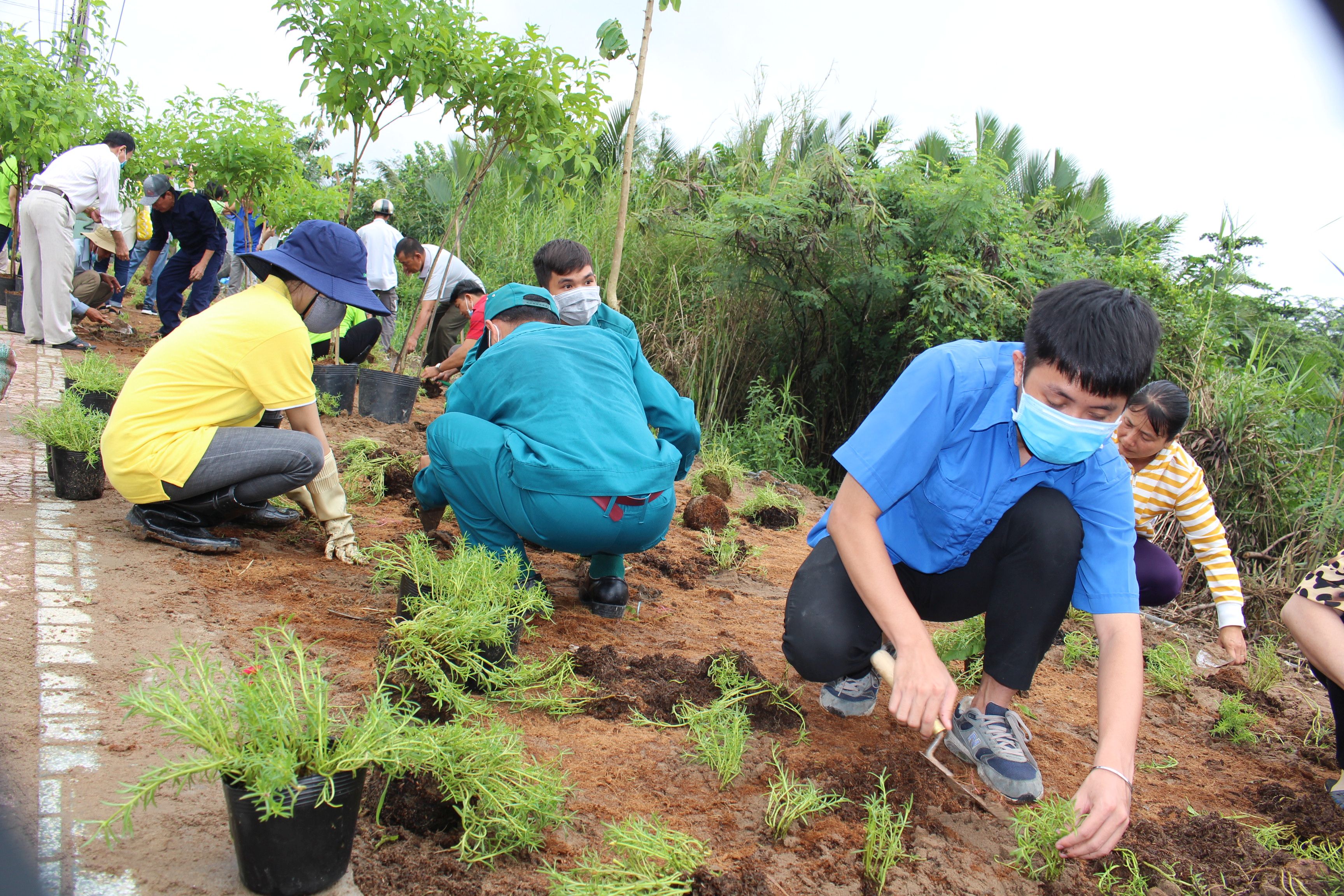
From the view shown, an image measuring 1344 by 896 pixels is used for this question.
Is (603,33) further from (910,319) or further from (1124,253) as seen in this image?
(1124,253)

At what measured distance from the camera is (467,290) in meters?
7.31

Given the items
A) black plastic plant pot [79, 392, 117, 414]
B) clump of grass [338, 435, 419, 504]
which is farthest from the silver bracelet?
black plastic plant pot [79, 392, 117, 414]

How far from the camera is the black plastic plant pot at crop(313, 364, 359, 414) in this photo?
6000 millimetres

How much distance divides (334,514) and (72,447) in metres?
1.22

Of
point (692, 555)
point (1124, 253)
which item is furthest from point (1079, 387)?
point (1124, 253)

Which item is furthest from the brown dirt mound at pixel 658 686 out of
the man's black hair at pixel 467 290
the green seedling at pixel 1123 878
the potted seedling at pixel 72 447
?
the man's black hair at pixel 467 290

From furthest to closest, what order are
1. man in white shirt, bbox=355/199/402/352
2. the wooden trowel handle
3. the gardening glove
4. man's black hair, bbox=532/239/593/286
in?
man in white shirt, bbox=355/199/402/352 → man's black hair, bbox=532/239/593/286 → the gardening glove → the wooden trowel handle

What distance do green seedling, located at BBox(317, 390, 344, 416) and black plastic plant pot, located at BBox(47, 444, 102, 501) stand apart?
203 cm

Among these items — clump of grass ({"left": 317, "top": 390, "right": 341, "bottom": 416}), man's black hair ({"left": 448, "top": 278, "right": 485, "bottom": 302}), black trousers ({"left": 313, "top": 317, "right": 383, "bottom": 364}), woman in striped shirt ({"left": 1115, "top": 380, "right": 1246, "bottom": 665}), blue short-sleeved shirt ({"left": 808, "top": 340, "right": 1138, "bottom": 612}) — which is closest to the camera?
blue short-sleeved shirt ({"left": 808, "top": 340, "right": 1138, "bottom": 612})

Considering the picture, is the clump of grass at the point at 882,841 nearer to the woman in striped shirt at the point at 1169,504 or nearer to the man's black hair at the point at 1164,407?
the woman in striped shirt at the point at 1169,504

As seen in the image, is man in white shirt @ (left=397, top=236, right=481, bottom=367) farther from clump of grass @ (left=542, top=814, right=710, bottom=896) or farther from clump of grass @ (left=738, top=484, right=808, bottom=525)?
clump of grass @ (left=542, top=814, right=710, bottom=896)

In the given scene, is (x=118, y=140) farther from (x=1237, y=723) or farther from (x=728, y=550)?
(x=1237, y=723)

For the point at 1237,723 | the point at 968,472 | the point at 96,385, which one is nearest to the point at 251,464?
the point at 96,385

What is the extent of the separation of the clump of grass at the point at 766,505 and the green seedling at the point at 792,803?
3.32 metres
